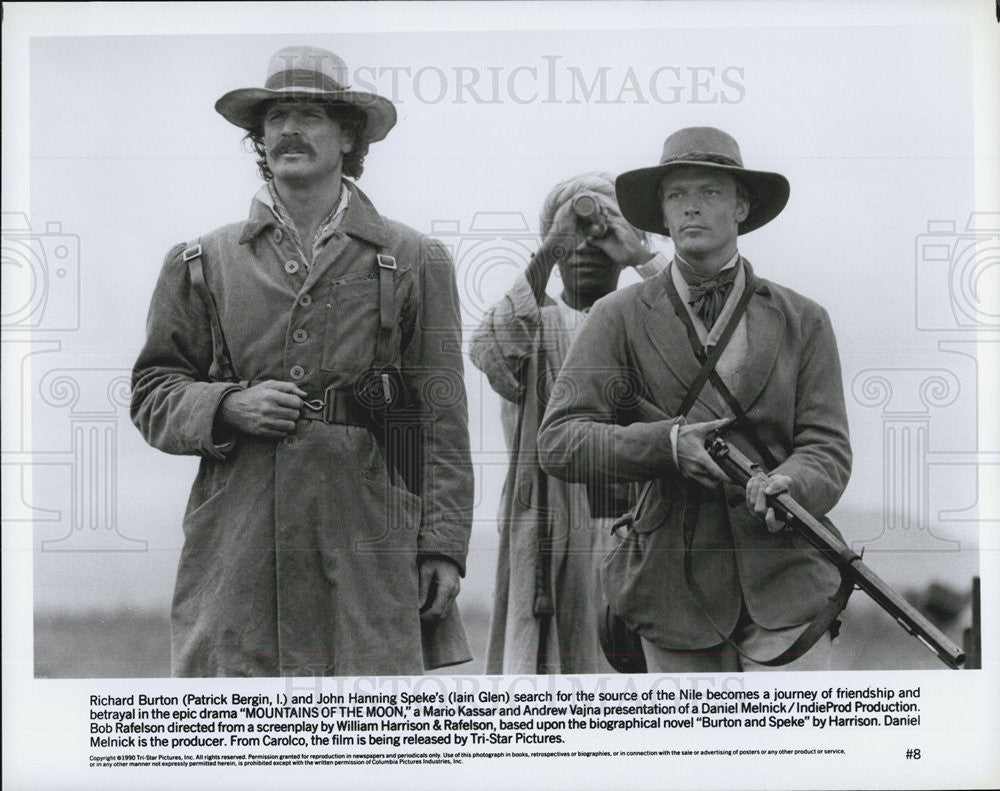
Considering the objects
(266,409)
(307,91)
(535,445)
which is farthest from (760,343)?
(307,91)

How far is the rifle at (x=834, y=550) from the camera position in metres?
6.23

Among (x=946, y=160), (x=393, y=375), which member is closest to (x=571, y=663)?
(x=393, y=375)

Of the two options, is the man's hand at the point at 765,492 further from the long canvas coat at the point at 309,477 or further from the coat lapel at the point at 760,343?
the long canvas coat at the point at 309,477

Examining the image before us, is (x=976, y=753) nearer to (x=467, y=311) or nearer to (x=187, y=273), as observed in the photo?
(x=467, y=311)

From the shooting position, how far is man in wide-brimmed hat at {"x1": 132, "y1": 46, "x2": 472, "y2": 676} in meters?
6.34

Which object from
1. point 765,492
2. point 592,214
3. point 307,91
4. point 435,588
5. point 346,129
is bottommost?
point 435,588

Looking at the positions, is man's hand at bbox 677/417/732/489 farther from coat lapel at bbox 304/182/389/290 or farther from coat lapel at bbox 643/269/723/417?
coat lapel at bbox 304/182/389/290

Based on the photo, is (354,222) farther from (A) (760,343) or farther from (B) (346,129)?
(A) (760,343)

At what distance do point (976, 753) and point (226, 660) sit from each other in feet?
9.75

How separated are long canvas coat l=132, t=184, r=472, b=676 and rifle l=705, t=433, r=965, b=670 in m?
1.00

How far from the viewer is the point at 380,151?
662cm

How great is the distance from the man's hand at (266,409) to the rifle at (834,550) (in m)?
1.57

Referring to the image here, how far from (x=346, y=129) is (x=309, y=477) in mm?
1373

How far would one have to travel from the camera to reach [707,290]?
21.2 feet
